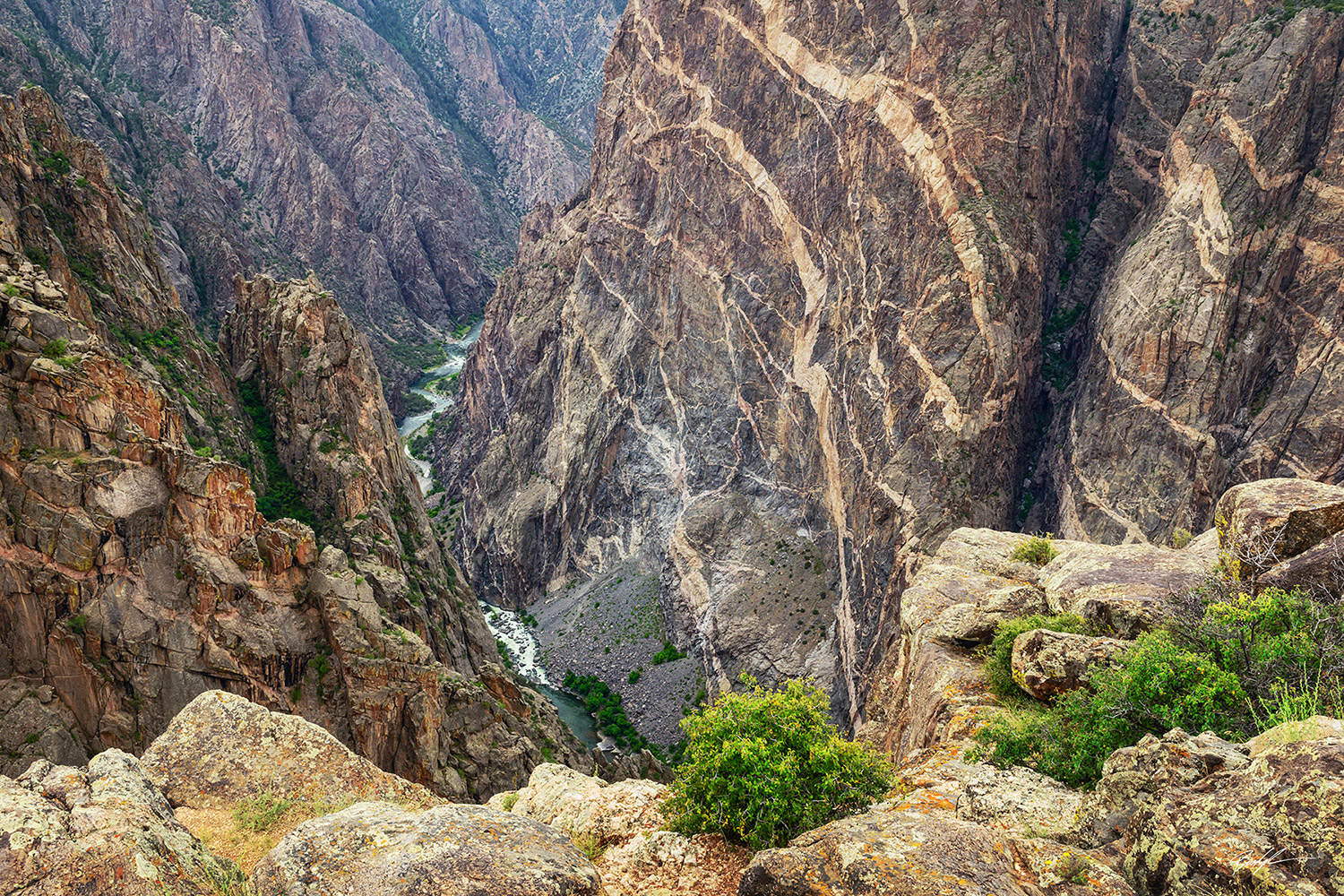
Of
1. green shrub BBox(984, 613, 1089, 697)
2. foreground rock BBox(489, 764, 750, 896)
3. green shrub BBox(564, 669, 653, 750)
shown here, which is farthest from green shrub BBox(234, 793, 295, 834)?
green shrub BBox(564, 669, 653, 750)

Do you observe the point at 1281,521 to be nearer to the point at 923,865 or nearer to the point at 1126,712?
the point at 1126,712

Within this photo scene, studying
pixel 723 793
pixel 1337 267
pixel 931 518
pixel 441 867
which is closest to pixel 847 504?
pixel 931 518

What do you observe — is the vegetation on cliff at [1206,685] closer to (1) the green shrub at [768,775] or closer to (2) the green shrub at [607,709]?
(1) the green shrub at [768,775]

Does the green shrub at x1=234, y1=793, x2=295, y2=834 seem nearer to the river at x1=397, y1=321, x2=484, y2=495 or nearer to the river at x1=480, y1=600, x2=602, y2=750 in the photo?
the river at x1=480, y1=600, x2=602, y2=750

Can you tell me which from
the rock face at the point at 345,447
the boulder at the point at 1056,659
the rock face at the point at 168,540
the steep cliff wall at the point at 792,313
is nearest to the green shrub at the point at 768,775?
the boulder at the point at 1056,659

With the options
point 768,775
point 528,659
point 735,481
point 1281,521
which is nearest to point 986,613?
point 1281,521

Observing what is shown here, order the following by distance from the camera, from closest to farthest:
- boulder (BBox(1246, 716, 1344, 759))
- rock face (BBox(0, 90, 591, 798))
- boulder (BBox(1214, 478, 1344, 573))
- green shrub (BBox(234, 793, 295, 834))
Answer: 1. boulder (BBox(1246, 716, 1344, 759))
2. boulder (BBox(1214, 478, 1344, 573))
3. green shrub (BBox(234, 793, 295, 834))
4. rock face (BBox(0, 90, 591, 798))

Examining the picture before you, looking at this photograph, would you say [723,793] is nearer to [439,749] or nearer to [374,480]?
[439,749]
